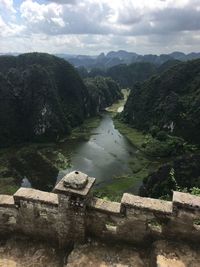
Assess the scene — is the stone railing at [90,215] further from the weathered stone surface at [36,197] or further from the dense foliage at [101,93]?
the dense foliage at [101,93]

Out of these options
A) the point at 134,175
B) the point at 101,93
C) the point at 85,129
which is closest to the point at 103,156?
the point at 134,175

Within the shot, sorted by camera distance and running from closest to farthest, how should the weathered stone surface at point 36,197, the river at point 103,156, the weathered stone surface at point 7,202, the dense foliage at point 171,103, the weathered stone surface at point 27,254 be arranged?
1. the weathered stone surface at point 27,254
2. the weathered stone surface at point 36,197
3. the weathered stone surface at point 7,202
4. the river at point 103,156
5. the dense foliage at point 171,103

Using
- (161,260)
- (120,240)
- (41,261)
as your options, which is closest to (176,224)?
(161,260)

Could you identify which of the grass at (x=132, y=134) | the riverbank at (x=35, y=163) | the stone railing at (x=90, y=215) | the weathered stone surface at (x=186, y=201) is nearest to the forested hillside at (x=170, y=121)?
the grass at (x=132, y=134)

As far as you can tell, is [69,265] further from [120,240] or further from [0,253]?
[0,253]

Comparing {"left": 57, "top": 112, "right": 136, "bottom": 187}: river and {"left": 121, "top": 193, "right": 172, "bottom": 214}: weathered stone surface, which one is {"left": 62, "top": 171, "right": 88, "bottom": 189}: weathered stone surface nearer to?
{"left": 121, "top": 193, "right": 172, "bottom": 214}: weathered stone surface

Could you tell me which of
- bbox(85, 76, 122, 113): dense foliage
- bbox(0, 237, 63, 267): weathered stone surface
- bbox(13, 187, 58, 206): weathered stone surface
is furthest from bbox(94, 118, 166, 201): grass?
bbox(85, 76, 122, 113): dense foliage

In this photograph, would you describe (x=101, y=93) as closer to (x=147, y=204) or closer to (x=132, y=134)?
(x=132, y=134)
